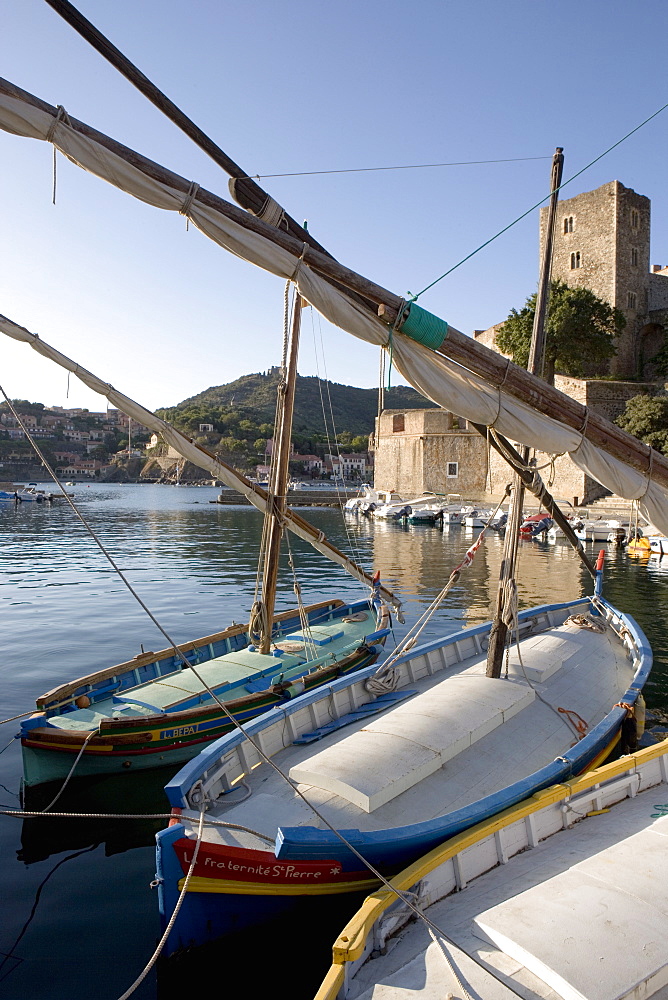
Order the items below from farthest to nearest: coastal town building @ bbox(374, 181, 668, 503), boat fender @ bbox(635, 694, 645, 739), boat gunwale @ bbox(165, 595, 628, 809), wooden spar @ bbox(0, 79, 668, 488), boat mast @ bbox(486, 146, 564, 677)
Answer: coastal town building @ bbox(374, 181, 668, 503)
boat fender @ bbox(635, 694, 645, 739)
boat mast @ bbox(486, 146, 564, 677)
boat gunwale @ bbox(165, 595, 628, 809)
wooden spar @ bbox(0, 79, 668, 488)

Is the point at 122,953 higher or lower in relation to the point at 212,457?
lower

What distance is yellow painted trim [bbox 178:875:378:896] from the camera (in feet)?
18.5

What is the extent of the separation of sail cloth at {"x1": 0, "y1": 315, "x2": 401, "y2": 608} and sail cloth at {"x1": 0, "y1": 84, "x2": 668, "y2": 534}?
3963mm

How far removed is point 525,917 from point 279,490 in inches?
355

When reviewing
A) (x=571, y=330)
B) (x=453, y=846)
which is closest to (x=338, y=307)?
(x=453, y=846)

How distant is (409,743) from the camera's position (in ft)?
23.0

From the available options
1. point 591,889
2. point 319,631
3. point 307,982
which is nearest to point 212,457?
point 319,631

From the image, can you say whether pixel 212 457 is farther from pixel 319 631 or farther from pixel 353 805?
pixel 353 805

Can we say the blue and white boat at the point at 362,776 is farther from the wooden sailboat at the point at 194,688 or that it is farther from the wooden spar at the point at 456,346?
the wooden spar at the point at 456,346

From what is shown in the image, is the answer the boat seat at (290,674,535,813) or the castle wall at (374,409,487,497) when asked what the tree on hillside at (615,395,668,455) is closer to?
the castle wall at (374,409,487,497)

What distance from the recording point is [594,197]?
5997 centimetres

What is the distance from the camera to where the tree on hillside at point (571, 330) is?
54.1 meters

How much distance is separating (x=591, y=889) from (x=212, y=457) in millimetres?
9058

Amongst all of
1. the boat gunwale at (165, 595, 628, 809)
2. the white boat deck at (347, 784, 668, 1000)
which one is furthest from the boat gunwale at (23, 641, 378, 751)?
the white boat deck at (347, 784, 668, 1000)
